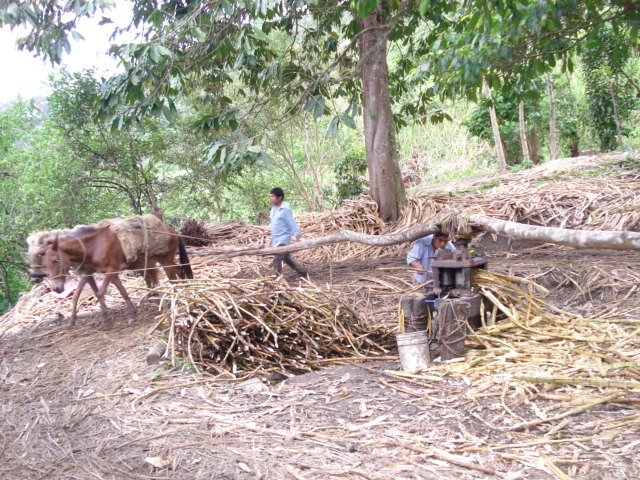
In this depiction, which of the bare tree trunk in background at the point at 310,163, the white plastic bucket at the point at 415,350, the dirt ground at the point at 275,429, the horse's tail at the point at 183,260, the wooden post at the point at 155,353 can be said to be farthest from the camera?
the bare tree trunk in background at the point at 310,163

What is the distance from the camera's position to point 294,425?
337 cm

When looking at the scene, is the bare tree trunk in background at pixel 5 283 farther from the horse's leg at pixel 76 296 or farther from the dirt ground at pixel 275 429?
the dirt ground at pixel 275 429

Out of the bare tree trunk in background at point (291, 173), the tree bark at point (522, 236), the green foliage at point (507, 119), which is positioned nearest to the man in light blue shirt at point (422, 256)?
the tree bark at point (522, 236)

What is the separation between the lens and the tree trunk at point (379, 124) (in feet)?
27.6

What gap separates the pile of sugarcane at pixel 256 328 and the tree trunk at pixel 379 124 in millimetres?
4028

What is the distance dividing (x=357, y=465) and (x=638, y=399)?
5.65ft

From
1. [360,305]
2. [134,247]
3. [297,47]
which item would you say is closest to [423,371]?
[360,305]

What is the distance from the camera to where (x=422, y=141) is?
19.7 metres

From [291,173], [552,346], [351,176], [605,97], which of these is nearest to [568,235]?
[552,346]

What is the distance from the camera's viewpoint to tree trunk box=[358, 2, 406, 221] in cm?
841

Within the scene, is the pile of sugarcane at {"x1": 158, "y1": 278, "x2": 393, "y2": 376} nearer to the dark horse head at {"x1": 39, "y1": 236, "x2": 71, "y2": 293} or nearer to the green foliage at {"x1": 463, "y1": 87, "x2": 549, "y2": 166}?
the dark horse head at {"x1": 39, "y1": 236, "x2": 71, "y2": 293}

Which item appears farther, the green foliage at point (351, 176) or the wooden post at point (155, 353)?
the green foliage at point (351, 176)

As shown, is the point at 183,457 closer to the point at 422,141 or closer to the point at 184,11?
the point at 184,11

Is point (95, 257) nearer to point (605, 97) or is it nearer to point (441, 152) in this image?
point (605, 97)
